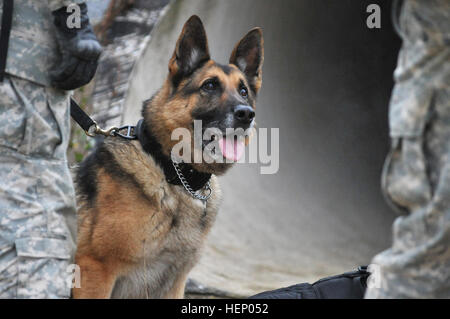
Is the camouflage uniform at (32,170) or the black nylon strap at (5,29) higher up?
the black nylon strap at (5,29)

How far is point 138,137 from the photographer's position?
3.03m

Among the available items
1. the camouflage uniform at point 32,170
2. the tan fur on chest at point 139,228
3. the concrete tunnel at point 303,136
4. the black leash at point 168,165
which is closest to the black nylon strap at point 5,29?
the camouflage uniform at point 32,170

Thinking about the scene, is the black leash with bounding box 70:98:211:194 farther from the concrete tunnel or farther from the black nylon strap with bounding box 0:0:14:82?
the concrete tunnel

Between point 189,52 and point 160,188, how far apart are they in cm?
79

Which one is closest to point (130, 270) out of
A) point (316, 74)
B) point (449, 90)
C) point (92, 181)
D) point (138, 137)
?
point (92, 181)

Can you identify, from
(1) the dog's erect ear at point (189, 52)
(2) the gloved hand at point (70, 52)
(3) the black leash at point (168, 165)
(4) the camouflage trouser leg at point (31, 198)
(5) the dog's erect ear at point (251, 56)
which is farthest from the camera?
(5) the dog's erect ear at point (251, 56)

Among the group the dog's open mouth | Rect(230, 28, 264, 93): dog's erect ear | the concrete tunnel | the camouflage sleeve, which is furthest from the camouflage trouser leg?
the concrete tunnel

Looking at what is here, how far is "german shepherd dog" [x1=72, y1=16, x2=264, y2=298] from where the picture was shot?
9.00 feet

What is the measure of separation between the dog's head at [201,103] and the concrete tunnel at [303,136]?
45.2 inches

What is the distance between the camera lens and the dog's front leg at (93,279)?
2709 millimetres

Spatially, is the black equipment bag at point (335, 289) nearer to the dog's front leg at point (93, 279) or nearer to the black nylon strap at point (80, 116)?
the dog's front leg at point (93, 279)

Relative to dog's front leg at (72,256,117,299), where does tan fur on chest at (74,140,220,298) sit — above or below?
above

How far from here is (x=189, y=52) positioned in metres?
3.08

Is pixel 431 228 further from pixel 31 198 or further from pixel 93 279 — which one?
pixel 93 279
